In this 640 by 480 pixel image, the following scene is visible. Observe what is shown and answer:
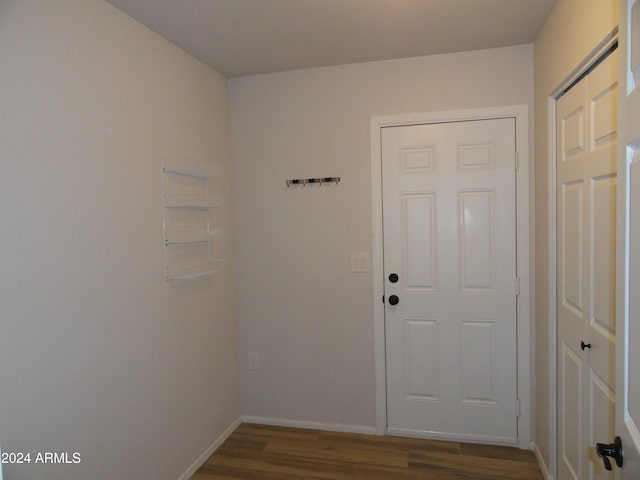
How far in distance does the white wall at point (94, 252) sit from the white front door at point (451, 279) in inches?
52.0

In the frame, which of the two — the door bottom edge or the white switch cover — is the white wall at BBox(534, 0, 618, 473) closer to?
the door bottom edge

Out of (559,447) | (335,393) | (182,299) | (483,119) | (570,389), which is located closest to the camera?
(570,389)

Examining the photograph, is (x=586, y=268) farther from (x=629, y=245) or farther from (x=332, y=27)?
(x=332, y=27)

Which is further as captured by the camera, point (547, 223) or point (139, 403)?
point (547, 223)

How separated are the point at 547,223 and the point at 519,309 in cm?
65

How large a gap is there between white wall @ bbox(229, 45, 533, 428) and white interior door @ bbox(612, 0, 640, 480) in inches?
70.7

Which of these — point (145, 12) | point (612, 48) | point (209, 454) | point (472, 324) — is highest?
point (145, 12)

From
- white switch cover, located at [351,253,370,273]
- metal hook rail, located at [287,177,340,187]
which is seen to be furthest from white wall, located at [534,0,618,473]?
metal hook rail, located at [287,177,340,187]

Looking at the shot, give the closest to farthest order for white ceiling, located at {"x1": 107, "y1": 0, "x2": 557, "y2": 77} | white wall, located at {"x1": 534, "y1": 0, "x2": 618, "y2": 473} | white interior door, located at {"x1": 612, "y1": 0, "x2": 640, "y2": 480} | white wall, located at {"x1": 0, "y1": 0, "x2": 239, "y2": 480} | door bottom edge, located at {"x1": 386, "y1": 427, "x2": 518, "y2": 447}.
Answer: white interior door, located at {"x1": 612, "y1": 0, "x2": 640, "y2": 480}
white wall, located at {"x1": 0, "y1": 0, "x2": 239, "y2": 480}
white wall, located at {"x1": 534, "y1": 0, "x2": 618, "y2": 473}
white ceiling, located at {"x1": 107, "y1": 0, "x2": 557, "y2": 77}
door bottom edge, located at {"x1": 386, "y1": 427, "x2": 518, "y2": 447}

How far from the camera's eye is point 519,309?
2.62 m

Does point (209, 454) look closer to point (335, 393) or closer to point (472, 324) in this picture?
point (335, 393)

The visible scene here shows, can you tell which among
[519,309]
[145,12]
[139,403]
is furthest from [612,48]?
[139,403]

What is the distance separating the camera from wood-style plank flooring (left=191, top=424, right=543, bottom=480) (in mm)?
2418

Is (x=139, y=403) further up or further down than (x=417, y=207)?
further down
